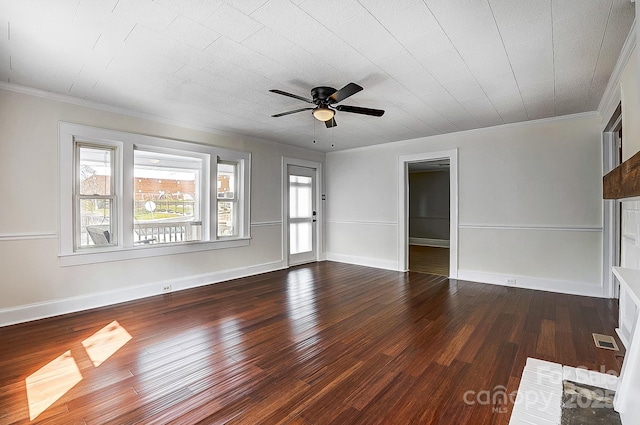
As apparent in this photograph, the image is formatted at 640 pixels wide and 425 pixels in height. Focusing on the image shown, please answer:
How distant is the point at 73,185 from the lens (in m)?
3.49

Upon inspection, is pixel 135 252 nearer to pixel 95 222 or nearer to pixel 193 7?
pixel 95 222

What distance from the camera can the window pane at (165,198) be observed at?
13.6 feet

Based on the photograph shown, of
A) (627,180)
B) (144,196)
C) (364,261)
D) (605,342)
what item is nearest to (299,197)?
(364,261)

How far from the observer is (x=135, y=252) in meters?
3.94

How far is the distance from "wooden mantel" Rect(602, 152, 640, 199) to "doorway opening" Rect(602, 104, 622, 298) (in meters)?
2.59

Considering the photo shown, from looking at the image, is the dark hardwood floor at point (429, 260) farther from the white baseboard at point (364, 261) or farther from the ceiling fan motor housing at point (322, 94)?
the ceiling fan motor housing at point (322, 94)

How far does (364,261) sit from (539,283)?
2924 millimetres

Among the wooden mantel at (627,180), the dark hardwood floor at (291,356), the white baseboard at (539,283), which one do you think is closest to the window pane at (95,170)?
the dark hardwood floor at (291,356)

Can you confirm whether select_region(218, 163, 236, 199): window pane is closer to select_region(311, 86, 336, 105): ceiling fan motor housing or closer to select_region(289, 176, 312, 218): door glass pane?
select_region(289, 176, 312, 218): door glass pane

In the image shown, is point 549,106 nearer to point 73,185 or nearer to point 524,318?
point 524,318

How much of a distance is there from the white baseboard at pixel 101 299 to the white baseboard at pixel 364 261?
220 cm

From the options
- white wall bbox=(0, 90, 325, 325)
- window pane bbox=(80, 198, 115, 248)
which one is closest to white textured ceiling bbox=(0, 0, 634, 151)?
white wall bbox=(0, 90, 325, 325)

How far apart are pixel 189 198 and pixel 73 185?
1.45m

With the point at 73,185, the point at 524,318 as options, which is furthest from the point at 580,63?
the point at 73,185
